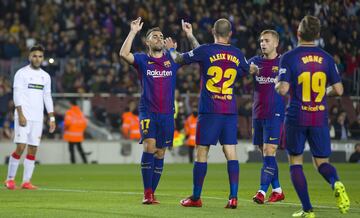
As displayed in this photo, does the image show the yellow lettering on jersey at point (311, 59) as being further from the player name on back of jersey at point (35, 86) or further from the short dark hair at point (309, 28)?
the player name on back of jersey at point (35, 86)

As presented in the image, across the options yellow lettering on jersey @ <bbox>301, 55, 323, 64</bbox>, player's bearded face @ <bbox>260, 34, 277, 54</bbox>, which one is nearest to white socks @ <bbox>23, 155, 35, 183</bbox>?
player's bearded face @ <bbox>260, 34, 277, 54</bbox>

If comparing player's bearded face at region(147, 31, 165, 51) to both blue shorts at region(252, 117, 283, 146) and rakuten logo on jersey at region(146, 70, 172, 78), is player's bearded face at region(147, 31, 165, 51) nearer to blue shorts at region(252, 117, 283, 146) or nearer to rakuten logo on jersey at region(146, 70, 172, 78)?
rakuten logo on jersey at region(146, 70, 172, 78)

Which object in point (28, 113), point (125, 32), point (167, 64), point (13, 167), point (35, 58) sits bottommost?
point (13, 167)

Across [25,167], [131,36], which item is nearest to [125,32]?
[25,167]

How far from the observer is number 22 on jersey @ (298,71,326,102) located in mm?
11398

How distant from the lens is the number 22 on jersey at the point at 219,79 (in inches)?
507

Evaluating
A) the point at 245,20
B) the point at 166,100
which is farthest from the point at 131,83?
the point at 166,100

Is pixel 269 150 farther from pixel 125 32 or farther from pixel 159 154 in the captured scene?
pixel 125 32

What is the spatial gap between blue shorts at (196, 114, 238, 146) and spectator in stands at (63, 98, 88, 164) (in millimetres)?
15044

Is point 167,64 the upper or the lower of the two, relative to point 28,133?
upper

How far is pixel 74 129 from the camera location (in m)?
27.8

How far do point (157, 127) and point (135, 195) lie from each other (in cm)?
189

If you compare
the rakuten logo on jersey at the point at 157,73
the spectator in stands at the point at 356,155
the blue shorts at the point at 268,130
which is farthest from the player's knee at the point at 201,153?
the spectator in stands at the point at 356,155

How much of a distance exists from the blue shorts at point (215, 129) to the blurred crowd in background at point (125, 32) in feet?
54.1
